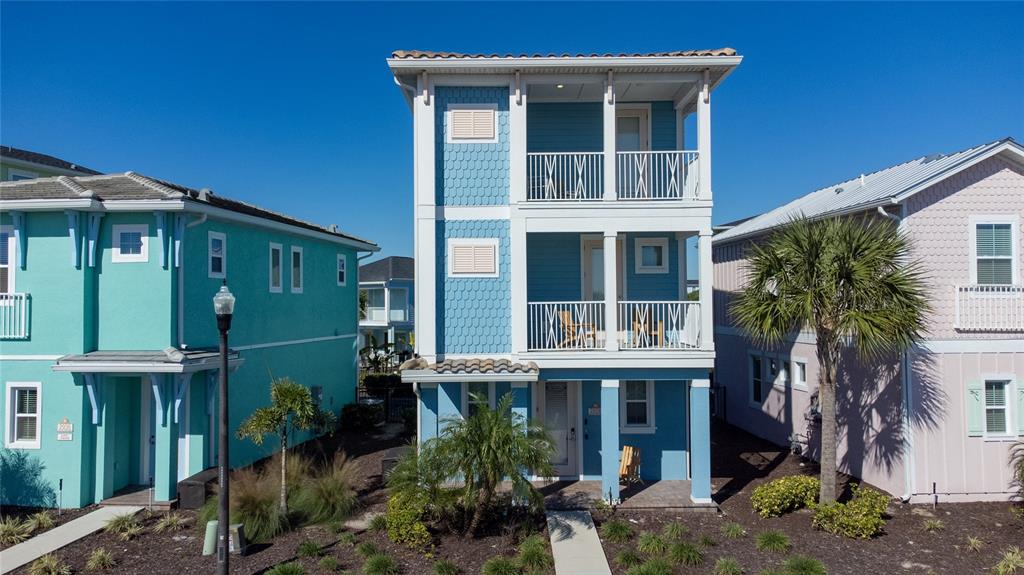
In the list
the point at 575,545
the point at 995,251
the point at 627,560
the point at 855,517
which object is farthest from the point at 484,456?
the point at 995,251

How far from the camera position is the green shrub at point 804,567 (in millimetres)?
8266

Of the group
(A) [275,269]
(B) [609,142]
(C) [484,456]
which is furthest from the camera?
(A) [275,269]

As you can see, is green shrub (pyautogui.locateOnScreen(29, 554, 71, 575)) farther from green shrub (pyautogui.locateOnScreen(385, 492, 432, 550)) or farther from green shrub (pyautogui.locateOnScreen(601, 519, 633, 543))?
green shrub (pyautogui.locateOnScreen(601, 519, 633, 543))

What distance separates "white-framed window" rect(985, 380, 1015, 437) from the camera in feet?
38.0

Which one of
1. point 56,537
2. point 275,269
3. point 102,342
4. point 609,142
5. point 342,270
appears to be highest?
point 609,142

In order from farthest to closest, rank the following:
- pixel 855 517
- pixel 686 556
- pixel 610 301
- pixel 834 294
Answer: pixel 610 301, pixel 834 294, pixel 855 517, pixel 686 556

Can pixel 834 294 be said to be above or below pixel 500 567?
above

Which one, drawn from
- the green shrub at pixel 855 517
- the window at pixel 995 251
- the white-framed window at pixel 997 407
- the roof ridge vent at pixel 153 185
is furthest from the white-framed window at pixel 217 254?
the white-framed window at pixel 997 407

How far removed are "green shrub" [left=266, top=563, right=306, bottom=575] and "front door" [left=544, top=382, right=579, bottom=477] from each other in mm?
5808

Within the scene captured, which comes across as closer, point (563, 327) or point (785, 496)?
point (785, 496)

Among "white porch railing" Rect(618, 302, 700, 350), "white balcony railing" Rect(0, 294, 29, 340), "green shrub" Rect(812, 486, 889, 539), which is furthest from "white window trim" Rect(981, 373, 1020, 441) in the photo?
"white balcony railing" Rect(0, 294, 29, 340)

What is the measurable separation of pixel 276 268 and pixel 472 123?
23.4ft

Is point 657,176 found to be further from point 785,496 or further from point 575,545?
point 575,545

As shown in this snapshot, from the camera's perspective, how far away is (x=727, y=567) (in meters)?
8.41
